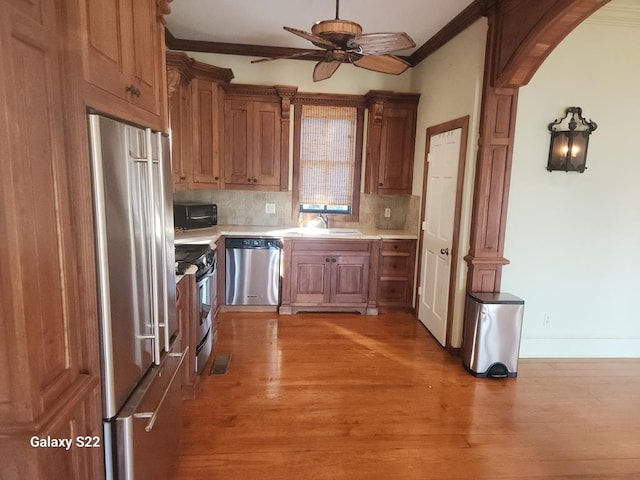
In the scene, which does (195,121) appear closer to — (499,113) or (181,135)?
(181,135)

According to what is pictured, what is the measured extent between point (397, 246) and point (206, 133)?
2412mm

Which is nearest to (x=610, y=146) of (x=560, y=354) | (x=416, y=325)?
(x=560, y=354)

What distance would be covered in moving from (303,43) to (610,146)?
303 cm

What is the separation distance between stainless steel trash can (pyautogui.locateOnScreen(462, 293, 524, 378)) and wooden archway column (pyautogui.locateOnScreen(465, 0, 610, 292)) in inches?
8.4

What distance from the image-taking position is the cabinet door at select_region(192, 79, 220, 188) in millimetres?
3963

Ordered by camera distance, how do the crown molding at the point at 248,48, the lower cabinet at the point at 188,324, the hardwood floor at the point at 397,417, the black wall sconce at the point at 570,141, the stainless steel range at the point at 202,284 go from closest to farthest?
the hardwood floor at the point at 397,417, the lower cabinet at the point at 188,324, the stainless steel range at the point at 202,284, the black wall sconce at the point at 570,141, the crown molding at the point at 248,48

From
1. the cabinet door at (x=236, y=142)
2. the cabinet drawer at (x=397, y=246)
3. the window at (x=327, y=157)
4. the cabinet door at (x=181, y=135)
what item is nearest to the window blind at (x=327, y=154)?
the window at (x=327, y=157)

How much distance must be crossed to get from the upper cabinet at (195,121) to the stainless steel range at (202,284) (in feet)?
3.27

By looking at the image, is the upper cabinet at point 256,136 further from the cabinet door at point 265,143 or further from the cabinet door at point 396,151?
the cabinet door at point 396,151

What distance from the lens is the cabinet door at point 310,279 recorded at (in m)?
4.28

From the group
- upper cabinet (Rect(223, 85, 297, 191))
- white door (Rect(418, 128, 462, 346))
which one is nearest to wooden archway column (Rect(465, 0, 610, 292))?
white door (Rect(418, 128, 462, 346))

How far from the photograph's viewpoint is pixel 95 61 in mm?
1212

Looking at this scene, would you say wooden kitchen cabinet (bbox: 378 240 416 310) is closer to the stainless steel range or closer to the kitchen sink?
the kitchen sink

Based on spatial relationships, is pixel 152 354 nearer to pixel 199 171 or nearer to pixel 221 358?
pixel 221 358
